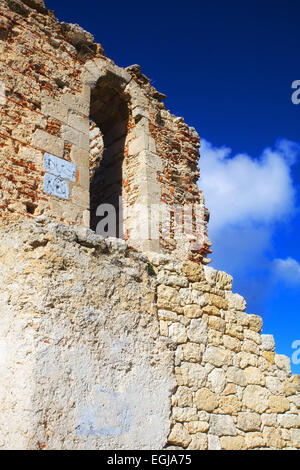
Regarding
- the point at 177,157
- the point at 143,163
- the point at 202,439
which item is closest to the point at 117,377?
the point at 202,439

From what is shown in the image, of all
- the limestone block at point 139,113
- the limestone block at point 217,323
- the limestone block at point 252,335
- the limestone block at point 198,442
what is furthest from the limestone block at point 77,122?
the limestone block at point 198,442

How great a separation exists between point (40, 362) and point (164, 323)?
51.2 inches

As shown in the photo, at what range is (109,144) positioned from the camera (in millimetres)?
7594

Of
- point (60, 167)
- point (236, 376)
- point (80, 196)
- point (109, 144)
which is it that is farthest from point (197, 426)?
point (109, 144)

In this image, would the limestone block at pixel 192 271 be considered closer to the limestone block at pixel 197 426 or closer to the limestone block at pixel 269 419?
the limestone block at pixel 197 426

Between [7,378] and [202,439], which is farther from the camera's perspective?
[202,439]

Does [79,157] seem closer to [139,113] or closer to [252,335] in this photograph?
[139,113]

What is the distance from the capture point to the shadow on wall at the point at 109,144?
23.4ft

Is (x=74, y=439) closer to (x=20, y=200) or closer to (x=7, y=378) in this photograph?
(x=7, y=378)

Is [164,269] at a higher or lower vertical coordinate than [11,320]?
higher

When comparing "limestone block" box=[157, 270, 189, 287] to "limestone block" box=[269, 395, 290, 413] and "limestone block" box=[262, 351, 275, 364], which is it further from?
"limestone block" box=[269, 395, 290, 413]

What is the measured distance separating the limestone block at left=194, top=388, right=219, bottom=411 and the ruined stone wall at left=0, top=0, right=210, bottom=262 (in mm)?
2555

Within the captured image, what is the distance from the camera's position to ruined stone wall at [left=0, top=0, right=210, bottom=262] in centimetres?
537

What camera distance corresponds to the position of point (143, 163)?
677 centimetres
